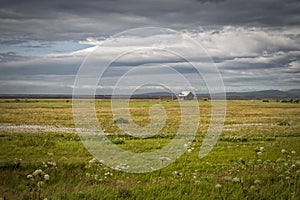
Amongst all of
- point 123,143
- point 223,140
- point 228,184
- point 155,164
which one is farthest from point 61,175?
point 223,140

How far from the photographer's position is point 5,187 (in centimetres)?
973

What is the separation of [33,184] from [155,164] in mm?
5455

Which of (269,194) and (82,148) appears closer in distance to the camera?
(269,194)

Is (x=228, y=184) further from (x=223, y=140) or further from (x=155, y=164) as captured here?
(x=223, y=140)

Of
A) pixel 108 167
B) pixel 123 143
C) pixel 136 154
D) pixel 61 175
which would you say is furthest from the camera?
pixel 123 143

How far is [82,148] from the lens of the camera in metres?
19.7

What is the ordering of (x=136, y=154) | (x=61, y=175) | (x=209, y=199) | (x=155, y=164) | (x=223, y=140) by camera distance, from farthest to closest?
1. (x=223, y=140)
2. (x=136, y=154)
3. (x=155, y=164)
4. (x=61, y=175)
5. (x=209, y=199)

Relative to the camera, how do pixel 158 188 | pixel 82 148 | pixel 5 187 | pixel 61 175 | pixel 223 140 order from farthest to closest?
pixel 223 140 → pixel 82 148 → pixel 61 175 → pixel 5 187 → pixel 158 188

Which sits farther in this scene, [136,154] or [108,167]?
[136,154]

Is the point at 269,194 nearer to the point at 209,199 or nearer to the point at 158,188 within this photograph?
the point at 209,199

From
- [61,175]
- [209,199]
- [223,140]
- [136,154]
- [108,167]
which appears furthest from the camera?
[223,140]

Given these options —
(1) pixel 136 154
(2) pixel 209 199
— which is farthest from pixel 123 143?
(2) pixel 209 199

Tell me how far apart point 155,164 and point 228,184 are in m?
5.06

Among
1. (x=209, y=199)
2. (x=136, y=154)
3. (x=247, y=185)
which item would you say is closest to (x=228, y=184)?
(x=247, y=185)
